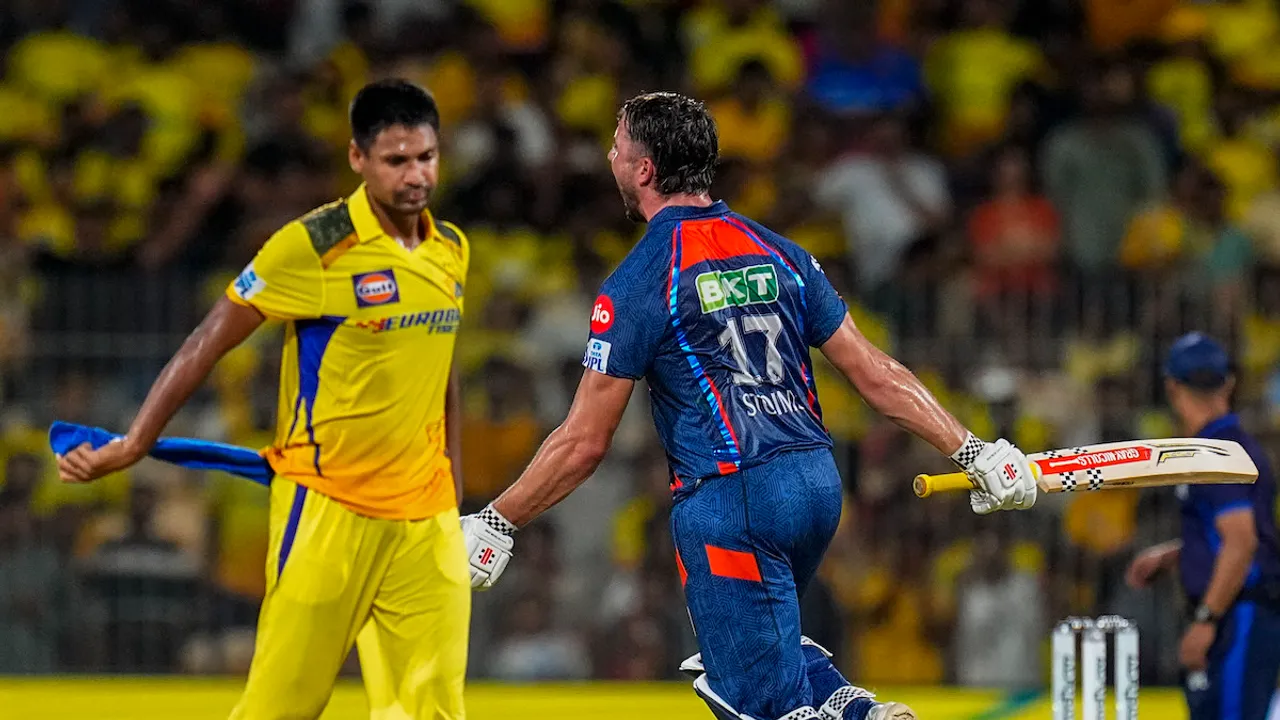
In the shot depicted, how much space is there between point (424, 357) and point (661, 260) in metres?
1.52

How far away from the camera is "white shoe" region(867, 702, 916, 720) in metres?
5.36

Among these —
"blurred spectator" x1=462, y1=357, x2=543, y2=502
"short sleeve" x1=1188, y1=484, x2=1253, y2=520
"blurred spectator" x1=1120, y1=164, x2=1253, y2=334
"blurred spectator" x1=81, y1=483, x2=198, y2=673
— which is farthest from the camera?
"blurred spectator" x1=1120, y1=164, x2=1253, y2=334

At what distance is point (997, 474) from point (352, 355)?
2.40 m

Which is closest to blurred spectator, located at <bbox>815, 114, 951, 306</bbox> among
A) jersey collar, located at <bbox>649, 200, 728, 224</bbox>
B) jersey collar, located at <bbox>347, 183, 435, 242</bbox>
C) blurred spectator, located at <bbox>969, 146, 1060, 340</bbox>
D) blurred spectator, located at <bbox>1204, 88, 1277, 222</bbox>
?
blurred spectator, located at <bbox>969, 146, 1060, 340</bbox>

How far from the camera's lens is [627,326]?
5.60 m

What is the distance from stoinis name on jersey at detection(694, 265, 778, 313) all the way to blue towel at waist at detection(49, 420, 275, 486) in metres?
2.13

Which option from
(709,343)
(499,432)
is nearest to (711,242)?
(709,343)

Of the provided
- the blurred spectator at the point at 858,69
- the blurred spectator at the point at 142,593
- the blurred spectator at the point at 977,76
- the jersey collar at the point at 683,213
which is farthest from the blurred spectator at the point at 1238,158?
the jersey collar at the point at 683,213

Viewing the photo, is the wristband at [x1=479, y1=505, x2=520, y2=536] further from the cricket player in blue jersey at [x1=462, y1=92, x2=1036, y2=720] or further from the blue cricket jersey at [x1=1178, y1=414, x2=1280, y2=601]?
the blue cricket jersey at [x1=1178, y1=414, x2=1280, y2=601]

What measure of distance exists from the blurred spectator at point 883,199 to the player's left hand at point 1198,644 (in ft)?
17.5

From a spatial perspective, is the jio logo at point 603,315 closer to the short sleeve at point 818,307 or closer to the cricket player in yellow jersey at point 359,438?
the short sleeve at point 818,307

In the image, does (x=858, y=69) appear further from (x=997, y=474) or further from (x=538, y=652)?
(x=997, y=474)

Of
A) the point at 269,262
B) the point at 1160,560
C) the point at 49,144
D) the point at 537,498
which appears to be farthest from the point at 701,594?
the point at 49,144

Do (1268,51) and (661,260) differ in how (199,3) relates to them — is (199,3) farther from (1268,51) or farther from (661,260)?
(661,260)
